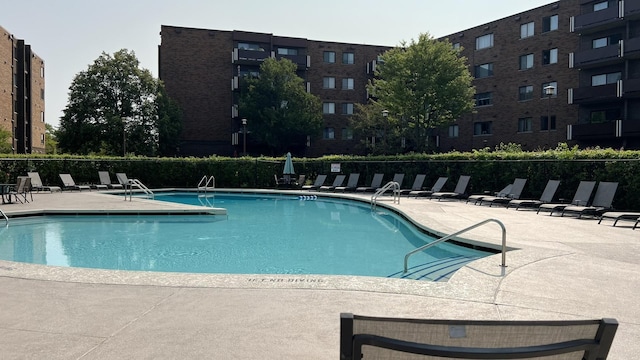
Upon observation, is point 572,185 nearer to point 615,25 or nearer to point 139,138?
point 615,25

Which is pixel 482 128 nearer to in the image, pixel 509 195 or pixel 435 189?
pixel 435 189

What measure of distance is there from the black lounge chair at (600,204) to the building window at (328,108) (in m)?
34.7

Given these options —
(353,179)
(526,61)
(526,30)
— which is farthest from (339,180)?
(526,30)

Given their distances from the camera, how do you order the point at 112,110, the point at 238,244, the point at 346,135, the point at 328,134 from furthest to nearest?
the point at 346,135 < the point at 328,134 < the point at 112,110 < the point at 238,244

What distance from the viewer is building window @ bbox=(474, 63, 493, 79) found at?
1511 inches

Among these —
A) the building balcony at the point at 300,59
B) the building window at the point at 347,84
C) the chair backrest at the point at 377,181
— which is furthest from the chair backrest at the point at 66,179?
the building window at the point at 347,84

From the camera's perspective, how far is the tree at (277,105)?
4172cm

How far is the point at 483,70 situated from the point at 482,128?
16.3 ft

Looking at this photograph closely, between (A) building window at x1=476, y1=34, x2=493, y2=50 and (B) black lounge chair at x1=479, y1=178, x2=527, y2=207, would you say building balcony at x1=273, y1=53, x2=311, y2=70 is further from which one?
(B) black lounge chair at x1=479, y1=178, x2=527, y2=207

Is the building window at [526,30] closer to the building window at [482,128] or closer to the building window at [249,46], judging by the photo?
the building window at [482,128]

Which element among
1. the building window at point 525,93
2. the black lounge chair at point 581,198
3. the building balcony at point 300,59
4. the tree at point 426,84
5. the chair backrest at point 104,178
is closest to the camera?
the black lounge chair at point 581,198

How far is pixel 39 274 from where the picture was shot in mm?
6066

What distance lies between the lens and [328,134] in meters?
47.2

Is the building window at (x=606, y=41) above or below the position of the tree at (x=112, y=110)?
above
